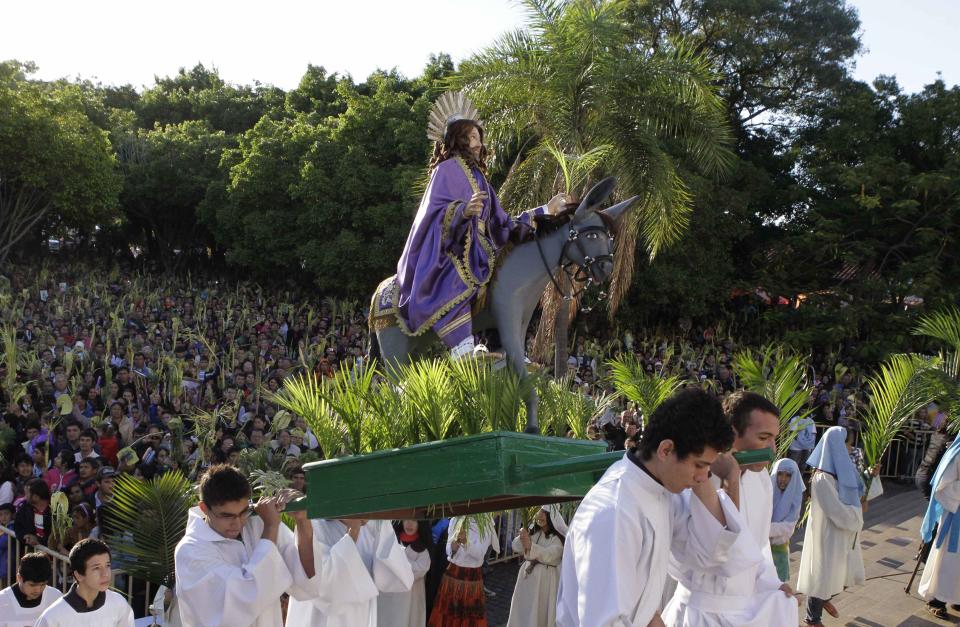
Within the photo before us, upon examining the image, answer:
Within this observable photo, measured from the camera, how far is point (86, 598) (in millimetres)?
4859

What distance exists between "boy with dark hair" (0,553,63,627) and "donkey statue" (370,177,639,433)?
2425 mm

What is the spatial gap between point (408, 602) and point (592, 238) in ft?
12.8

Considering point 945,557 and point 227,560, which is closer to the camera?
point 227,560

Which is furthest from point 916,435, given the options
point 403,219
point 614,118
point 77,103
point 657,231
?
point 77,103

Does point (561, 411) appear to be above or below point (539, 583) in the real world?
above

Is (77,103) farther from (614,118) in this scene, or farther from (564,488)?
(564,488)

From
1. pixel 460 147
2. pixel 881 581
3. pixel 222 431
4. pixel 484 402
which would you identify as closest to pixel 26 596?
pixel 484 402

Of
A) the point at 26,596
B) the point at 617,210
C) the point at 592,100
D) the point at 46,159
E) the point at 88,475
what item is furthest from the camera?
the point at 46,159

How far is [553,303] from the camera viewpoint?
12.6 metres

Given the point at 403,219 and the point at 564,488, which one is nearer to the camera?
the point at 564,488

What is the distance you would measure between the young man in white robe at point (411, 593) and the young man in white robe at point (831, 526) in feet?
12.4

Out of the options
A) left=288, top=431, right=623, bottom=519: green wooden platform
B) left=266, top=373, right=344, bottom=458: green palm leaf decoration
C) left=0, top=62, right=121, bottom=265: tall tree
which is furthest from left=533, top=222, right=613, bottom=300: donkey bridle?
left=0, top=62, right=121, bottom=265: tall tree

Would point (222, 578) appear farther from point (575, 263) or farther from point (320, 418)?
point (575, 263)

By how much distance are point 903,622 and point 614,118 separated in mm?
7364
